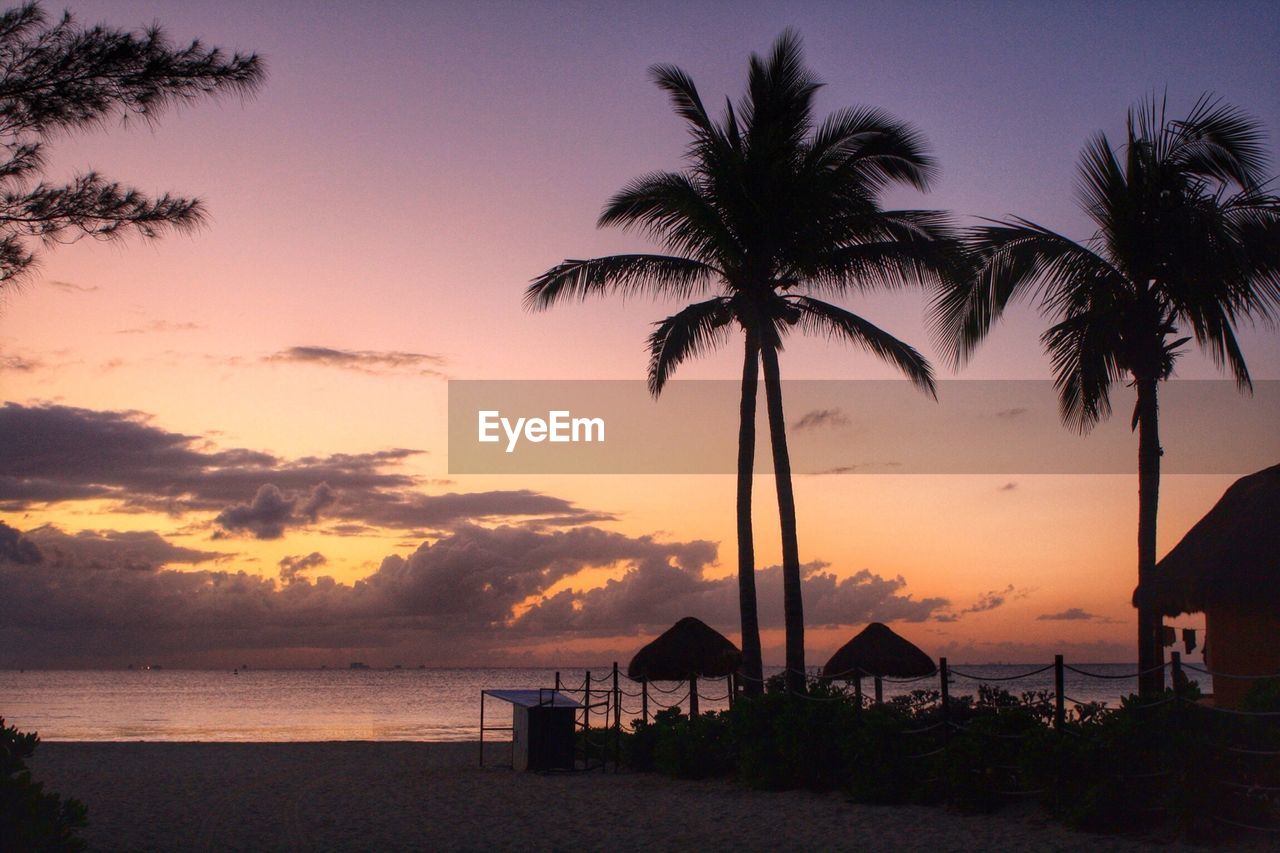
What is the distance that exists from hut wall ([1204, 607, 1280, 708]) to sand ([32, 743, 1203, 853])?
4641mm

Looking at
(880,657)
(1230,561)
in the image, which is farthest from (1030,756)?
(880,657)

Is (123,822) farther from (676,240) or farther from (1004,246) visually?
(1004,246)

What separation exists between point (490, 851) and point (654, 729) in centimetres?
708

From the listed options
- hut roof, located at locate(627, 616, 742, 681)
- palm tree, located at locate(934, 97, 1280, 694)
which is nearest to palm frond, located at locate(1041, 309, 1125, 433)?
palm tree, located at locate(934, 97, 1280, 694)

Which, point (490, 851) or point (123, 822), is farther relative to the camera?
point (123, 822)

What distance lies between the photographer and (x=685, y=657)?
1867cm

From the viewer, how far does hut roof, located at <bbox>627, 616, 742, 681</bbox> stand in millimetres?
18641

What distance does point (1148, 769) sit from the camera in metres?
10.3

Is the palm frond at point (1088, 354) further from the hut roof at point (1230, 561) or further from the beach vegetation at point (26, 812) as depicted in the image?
the beach vegetation at point (26, 812)

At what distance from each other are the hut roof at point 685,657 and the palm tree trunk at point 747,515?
1.06 m

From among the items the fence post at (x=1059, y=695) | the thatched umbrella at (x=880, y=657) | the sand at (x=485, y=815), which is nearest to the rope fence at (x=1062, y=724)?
the fence post at (x=1059, y=695)

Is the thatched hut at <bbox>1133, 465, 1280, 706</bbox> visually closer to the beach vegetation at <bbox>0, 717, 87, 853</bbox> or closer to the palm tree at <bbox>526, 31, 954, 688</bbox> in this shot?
the palm tree at <bbox>526, 31, 954, 688</bbox>

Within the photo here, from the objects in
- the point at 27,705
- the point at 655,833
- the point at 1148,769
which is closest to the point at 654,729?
the point at 655,833

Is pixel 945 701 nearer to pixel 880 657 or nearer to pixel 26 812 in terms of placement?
pixel 880 657
